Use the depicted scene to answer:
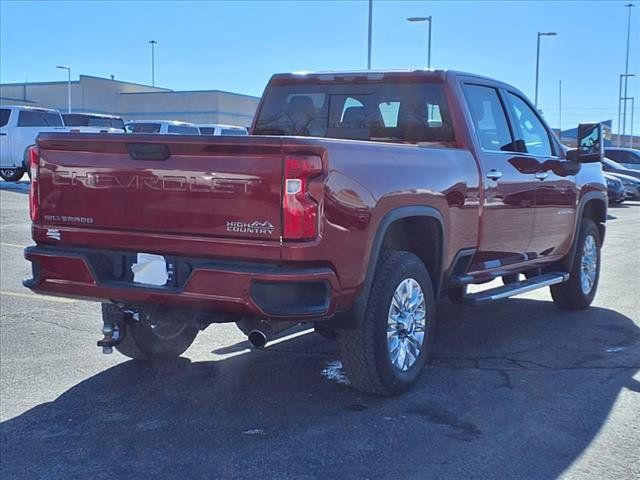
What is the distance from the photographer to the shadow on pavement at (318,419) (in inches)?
151

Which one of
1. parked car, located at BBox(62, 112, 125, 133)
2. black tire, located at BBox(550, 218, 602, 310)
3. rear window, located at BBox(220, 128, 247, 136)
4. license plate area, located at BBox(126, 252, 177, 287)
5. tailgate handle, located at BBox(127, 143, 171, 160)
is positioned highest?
parked car, located at BBox(62, 112, 125, 133)

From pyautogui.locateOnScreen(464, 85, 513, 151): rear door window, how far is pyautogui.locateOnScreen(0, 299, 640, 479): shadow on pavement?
5.34ft

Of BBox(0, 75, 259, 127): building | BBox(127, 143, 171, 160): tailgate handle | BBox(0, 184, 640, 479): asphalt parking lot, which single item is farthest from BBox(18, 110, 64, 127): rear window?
BBox(0, 75, 259, 127): building

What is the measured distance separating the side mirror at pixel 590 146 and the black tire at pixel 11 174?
18.6 m

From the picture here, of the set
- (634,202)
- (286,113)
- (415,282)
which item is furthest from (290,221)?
(634,202)

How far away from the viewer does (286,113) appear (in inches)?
261

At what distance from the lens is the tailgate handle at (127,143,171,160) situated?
424 centimetres

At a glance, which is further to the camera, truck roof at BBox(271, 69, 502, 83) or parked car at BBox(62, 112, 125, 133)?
parked car at BBox(62, 112, 125, 133)

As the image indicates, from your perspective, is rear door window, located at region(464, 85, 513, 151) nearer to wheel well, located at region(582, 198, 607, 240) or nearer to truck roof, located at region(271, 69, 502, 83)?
truck roof, located at region(271, 69, 502, 83)

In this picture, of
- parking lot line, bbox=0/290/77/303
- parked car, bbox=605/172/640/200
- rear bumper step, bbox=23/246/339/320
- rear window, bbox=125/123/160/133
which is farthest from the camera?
parked car, bbox=605/172/640/200

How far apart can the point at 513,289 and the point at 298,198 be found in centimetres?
280

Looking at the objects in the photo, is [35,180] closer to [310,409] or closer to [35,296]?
[310,409]

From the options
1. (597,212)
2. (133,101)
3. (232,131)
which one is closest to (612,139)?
(133,101)

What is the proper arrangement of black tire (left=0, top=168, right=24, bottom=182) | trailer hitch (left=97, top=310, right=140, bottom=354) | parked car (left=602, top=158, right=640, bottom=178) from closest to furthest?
trailer hitch (left=97, top=310, right=140, bottom=354), black tire (left=0, top=168, right=24, bottom=182), parked car (left=602, top=158, right=640, bottom=178)
